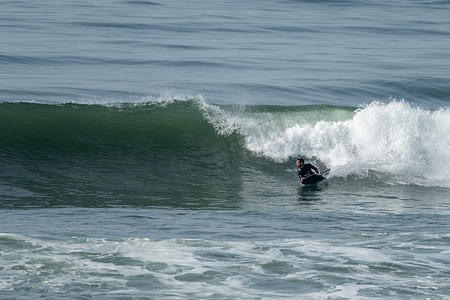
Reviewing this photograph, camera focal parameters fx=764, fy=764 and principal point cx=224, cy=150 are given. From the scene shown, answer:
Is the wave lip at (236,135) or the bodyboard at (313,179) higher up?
the wave lip at (236,135)

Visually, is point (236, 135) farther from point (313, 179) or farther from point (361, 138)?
point (313, 179)

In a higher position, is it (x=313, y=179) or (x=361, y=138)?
(x=361, y=138)

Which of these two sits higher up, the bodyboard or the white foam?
the white foam

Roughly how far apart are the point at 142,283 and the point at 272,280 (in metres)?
1.59

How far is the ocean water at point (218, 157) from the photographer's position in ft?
31.8

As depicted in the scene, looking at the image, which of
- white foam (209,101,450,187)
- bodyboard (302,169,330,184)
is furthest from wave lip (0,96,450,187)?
bodyboard (302,169,330,184)

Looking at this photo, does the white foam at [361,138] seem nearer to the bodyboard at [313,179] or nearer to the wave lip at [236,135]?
the wave lip at [236,135]

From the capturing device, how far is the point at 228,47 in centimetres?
3106

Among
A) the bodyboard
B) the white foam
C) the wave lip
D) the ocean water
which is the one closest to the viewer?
the ocean water

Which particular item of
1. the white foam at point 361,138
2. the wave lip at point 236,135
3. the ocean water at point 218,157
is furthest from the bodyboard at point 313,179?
the white foam at point 361,138

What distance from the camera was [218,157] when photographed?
18.2m

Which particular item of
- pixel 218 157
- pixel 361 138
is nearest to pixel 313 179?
pixel 218 157

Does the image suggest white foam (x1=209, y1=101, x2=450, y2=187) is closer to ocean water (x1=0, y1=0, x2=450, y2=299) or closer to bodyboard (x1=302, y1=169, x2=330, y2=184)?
ocean water (x1=0, y1=0, x2=450, y2=299)

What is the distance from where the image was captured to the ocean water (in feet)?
31.8
